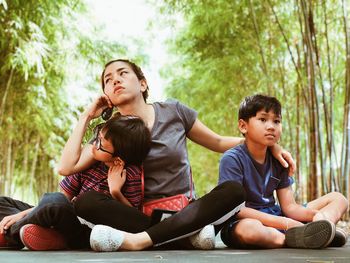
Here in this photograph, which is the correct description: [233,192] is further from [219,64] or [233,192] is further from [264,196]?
[219,64]

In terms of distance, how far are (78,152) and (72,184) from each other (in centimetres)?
17

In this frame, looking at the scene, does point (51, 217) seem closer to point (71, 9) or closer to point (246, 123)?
point (246, 123)

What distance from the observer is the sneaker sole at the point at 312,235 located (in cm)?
221

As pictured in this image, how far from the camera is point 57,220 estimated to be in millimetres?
2299

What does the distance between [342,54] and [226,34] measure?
1.47m

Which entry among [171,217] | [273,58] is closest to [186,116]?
[171,217]

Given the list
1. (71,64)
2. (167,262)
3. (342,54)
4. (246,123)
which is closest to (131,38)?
(71,64)

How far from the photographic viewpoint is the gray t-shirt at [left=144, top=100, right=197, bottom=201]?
2.52 meters

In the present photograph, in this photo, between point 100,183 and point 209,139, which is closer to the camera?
point 100,183

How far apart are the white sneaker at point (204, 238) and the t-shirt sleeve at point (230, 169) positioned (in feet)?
1.00

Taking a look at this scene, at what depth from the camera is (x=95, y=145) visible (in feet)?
8.16

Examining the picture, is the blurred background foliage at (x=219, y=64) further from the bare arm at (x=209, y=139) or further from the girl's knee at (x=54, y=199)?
the girl's knee at (x=54, y=199)

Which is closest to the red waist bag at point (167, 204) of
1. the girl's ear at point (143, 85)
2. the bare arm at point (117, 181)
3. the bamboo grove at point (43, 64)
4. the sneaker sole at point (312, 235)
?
the bare arm at point (117, 181)

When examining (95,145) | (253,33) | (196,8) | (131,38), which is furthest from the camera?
(131,38)
